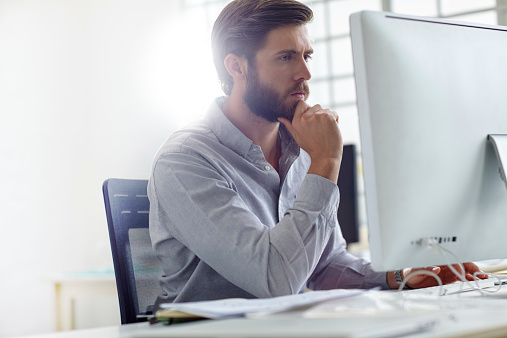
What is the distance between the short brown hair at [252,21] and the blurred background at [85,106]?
3.44 metres

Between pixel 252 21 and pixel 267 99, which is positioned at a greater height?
pixel 252 21

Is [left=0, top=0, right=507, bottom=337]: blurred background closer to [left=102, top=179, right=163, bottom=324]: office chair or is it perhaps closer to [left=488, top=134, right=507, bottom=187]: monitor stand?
[left=102, top=179, right=163, bottom=324]: office chair

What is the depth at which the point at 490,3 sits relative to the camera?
4.58 m

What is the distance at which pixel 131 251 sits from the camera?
1300 mm

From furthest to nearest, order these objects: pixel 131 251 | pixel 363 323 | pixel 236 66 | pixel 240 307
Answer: pixel 236 66 → pixel 131 251 → pixel 240 307 → pixel 363 323

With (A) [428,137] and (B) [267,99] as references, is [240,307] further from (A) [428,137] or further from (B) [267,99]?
(B) [267,99]

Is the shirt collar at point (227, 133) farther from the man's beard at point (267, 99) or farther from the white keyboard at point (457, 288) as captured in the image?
the white keyboard at point (457, 288)

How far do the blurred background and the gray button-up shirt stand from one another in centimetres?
340

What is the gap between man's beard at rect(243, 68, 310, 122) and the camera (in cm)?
140

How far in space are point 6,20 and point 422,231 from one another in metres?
4.44

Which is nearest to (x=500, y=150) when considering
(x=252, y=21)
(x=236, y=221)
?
(x=236, y=221)

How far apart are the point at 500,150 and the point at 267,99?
590 millimetres

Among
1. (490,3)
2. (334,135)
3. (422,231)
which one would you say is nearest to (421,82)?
(422,231)

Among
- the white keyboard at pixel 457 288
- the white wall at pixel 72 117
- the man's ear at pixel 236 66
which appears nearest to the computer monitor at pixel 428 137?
the white keyboard at pixel 457 288
